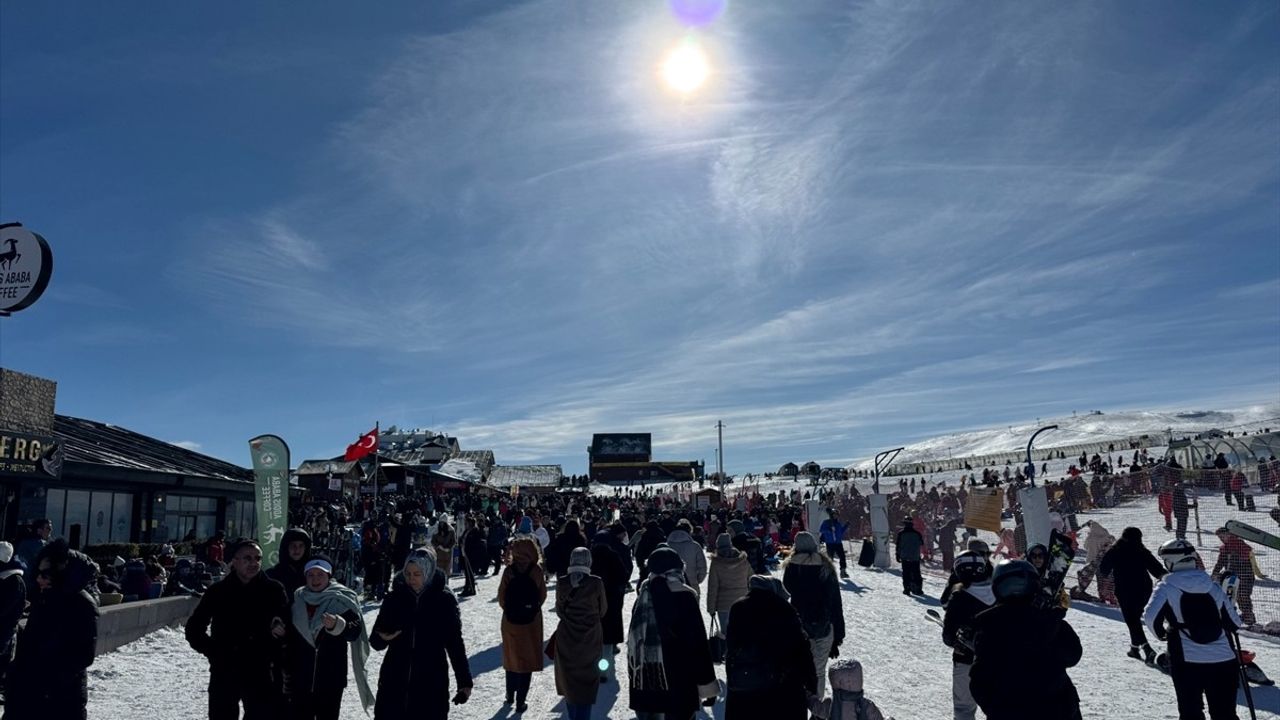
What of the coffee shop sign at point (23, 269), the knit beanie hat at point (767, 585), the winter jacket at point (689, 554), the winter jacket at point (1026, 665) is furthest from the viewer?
the coffee shop sign at point (23, 269)

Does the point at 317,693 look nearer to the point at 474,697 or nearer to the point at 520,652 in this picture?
the point at 520,652

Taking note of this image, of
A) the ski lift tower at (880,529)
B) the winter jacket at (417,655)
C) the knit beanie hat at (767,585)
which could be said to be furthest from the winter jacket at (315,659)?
the ski lift tower at (880,529)

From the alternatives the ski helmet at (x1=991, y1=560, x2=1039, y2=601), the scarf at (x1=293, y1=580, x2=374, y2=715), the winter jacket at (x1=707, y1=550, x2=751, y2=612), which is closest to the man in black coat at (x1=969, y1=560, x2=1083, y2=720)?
the ski helmet at (x1=991, y1=560, x2=1039, y2=601)

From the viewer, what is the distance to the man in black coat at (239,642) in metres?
5.07

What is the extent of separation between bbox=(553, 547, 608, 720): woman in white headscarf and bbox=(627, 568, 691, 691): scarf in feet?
3.14

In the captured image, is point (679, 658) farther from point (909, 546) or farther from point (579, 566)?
point (909, 546)

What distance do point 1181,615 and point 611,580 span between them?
5075 millimetres

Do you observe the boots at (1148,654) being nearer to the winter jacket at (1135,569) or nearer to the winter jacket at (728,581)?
the winter jacket at (1135,569)

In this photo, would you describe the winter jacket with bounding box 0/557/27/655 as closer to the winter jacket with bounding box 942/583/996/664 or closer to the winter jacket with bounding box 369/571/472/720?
the winter jacket with bounding box 369/571/472/720

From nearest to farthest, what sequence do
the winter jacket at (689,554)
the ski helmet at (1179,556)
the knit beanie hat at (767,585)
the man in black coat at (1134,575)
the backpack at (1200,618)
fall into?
the knit beanie hat at (767,585)
the backpack at (1200,618)
the ski helmet at (1179,556)
the winter jacket at (689,554)
the man in black coat at (1134,575)

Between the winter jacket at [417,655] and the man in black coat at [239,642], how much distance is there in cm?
65

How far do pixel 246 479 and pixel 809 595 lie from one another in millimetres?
23613

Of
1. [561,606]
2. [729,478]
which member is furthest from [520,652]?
[729,478]

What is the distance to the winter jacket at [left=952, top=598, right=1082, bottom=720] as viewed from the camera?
4.21 meters
